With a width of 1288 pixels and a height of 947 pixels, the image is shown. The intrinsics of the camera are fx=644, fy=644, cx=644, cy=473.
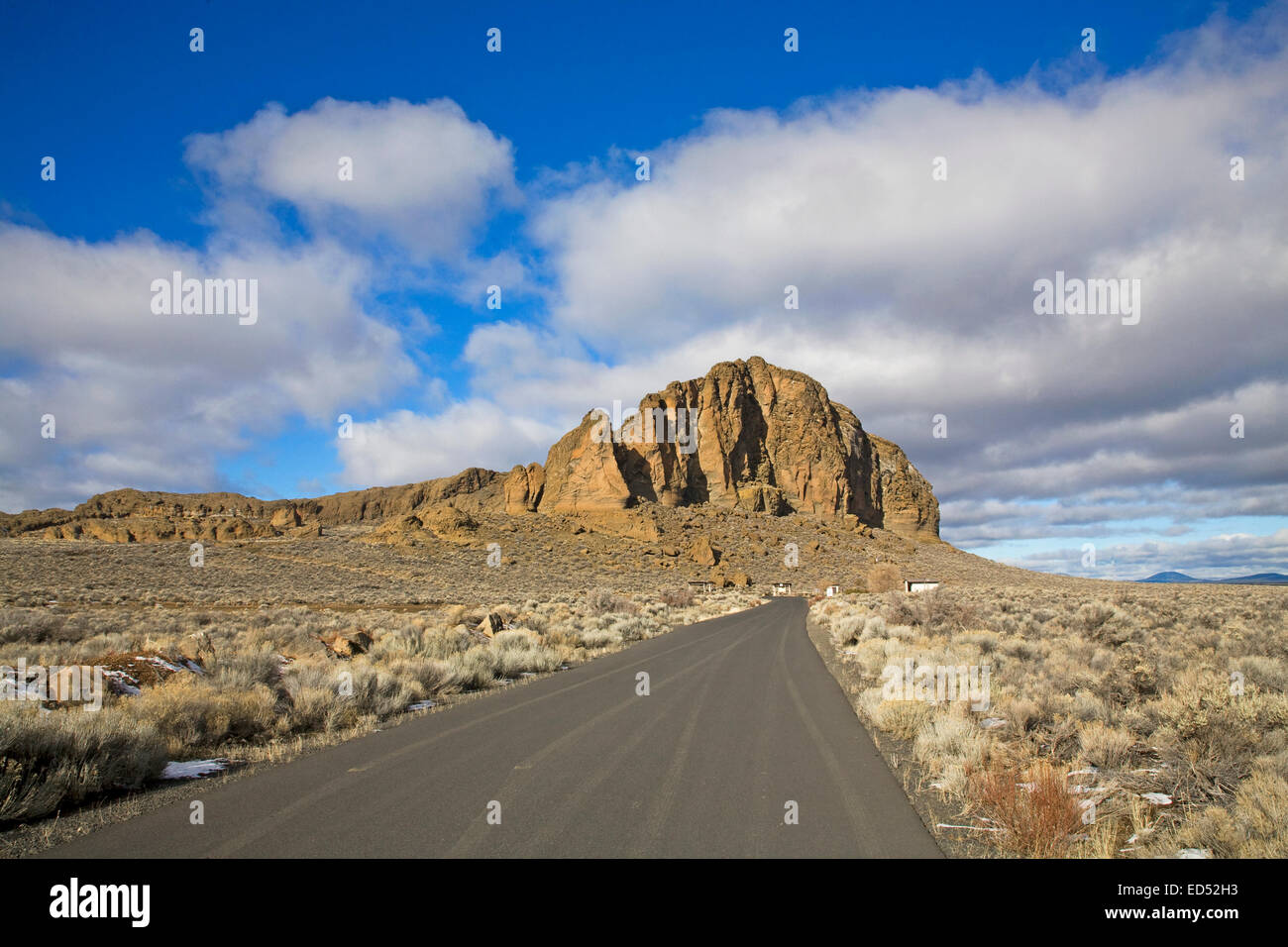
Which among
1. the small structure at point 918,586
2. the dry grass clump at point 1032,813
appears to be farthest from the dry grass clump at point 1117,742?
the small structure at point 918,586

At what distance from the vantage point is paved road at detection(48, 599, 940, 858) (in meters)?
4.96

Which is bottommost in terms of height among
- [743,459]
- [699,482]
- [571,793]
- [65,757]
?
[571,793]

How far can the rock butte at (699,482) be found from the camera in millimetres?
96250

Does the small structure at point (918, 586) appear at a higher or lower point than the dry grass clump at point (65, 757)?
lower

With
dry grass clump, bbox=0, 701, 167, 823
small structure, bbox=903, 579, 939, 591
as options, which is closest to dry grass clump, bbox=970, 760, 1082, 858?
dry grass clump, bbox=0, 701, 167, 823

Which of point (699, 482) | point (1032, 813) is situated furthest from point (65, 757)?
point (699, 482)

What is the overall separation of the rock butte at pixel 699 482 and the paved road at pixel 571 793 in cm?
6738

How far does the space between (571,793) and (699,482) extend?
11638 cm

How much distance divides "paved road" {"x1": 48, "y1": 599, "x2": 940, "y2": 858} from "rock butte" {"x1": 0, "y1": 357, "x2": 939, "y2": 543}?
6738 cm

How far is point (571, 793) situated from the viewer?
6176 millimetres

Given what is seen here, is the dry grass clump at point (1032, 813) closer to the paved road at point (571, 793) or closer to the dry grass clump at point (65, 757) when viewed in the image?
the paved road at point (571, 793)
